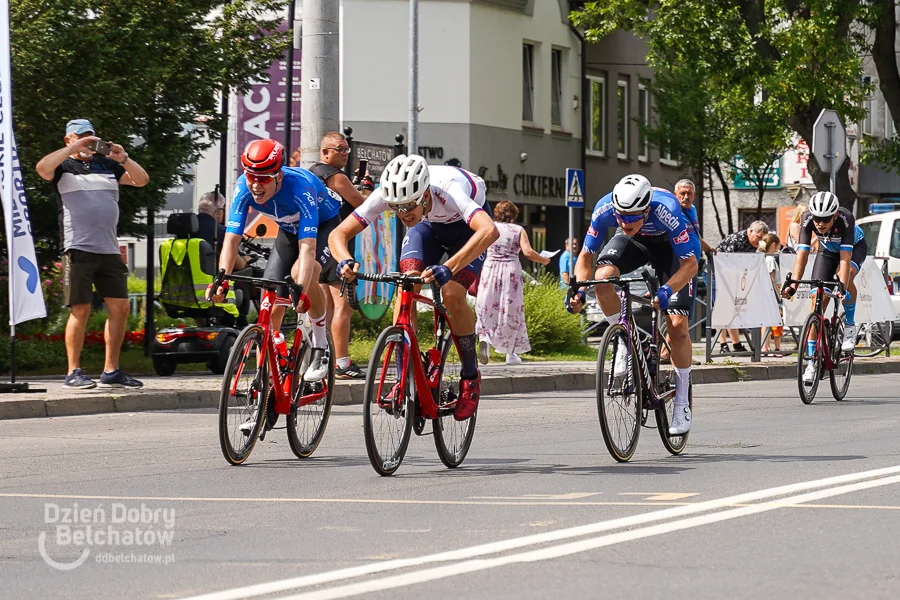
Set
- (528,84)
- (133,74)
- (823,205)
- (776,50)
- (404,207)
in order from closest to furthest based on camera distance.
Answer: (404,207) → (823,205) → (133,74) → (776,50) → (528,84)

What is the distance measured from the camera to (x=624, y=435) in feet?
31.0

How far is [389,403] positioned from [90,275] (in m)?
5.32

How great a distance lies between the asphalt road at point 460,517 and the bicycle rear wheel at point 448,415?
0.15m

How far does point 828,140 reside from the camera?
72.5 ft

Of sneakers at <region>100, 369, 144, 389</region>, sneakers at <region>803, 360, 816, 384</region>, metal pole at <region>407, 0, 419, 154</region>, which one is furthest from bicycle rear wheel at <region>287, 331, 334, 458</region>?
metal pole at <region>407, 0, 419, 154</region>

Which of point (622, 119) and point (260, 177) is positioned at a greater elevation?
point (622, 119)

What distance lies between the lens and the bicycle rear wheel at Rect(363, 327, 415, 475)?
8.56 meters

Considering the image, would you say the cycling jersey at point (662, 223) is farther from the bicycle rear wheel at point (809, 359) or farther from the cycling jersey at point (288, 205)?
the bicycle rear wheel at point (809, 359)

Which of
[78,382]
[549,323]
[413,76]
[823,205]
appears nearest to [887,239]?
[549,323]

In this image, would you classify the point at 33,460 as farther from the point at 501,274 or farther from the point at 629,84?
the point at 629,84

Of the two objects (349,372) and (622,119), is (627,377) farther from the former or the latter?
(622,119)

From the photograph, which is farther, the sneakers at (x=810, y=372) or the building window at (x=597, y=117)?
the building window at (x=597, y=117)

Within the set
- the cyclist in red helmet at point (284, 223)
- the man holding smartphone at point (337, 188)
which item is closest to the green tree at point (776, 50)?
the man holding smartphone at point (337, 188)

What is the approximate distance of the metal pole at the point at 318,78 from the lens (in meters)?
15.9
